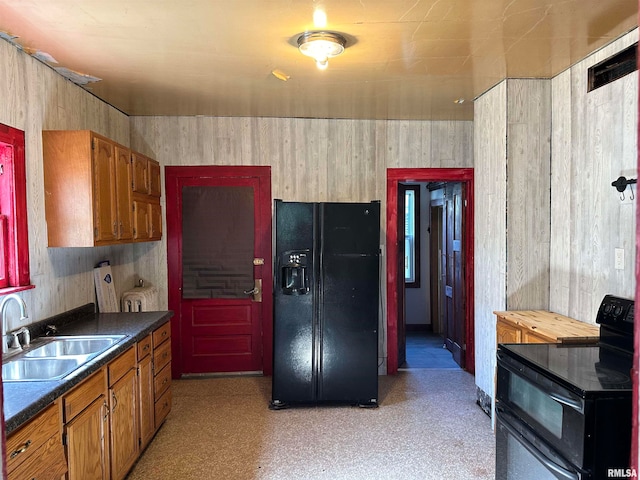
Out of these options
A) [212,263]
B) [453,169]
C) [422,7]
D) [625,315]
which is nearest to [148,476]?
[212,263]

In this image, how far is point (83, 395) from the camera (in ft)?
7.09

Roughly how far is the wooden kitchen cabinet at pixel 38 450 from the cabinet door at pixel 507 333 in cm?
260

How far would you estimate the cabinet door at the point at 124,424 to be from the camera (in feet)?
8.16

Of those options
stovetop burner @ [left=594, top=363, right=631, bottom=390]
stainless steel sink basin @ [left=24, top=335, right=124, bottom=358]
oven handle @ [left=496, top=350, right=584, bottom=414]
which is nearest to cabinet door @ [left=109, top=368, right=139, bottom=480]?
stainless steel sink basin @ [left=24, top=335, right=124, bottom=358]

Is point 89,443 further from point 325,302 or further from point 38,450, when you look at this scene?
point 325,302

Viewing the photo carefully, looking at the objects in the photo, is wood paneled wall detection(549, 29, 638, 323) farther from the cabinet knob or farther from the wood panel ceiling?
the cabinet knob

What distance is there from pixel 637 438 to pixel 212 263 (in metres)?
4.17

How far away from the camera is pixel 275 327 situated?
12.3 ft

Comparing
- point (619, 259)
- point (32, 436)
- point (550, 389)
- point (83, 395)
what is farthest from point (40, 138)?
point (619, 259)

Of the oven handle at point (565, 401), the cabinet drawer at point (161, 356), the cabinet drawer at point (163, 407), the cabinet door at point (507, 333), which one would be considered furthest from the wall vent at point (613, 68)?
the cabinet drawer at point (163, 407)

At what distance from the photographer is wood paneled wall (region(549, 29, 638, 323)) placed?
257 centimetres

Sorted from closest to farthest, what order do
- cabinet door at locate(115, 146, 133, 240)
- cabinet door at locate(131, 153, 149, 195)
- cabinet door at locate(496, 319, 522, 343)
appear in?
cabinet door at locate(496, 319, 522, 343), cabinet door at locate(115, 146, 133, 240), cabinet door at locate(131, 153, 149, 195)

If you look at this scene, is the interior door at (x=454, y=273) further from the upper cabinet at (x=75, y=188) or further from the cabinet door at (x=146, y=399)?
the upper cabinet at (x=75, y=188)

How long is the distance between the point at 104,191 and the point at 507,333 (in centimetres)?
288
